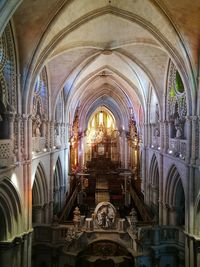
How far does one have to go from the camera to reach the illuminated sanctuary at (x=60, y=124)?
1220cm

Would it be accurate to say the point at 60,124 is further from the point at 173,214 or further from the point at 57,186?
the point at 173,214

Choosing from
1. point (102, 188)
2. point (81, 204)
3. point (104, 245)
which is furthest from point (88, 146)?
point (104, 245)

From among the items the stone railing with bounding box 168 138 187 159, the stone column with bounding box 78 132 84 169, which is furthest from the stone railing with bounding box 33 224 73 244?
the stone column with bounding box 78 132 84 169

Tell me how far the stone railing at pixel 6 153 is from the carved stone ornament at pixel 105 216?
536cm

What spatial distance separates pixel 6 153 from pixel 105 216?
19.9 ft

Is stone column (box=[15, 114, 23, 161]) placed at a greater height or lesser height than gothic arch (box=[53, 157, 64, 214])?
greater

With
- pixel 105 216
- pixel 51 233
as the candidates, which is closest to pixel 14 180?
pixel 51 233

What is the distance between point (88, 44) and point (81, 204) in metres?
11.7

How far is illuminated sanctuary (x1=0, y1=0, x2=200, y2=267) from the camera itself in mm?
12203

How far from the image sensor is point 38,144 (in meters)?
16.1

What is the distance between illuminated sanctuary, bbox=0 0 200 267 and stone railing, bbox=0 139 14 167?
Answer: 0.04m

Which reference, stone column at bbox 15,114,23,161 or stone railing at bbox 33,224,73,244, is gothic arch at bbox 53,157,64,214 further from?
stone column at bbox 15,114,23,161

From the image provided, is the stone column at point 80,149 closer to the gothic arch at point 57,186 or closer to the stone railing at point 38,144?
the gothic arch at point 57,186

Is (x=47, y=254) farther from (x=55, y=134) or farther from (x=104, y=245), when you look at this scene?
(x=55, y=134)
